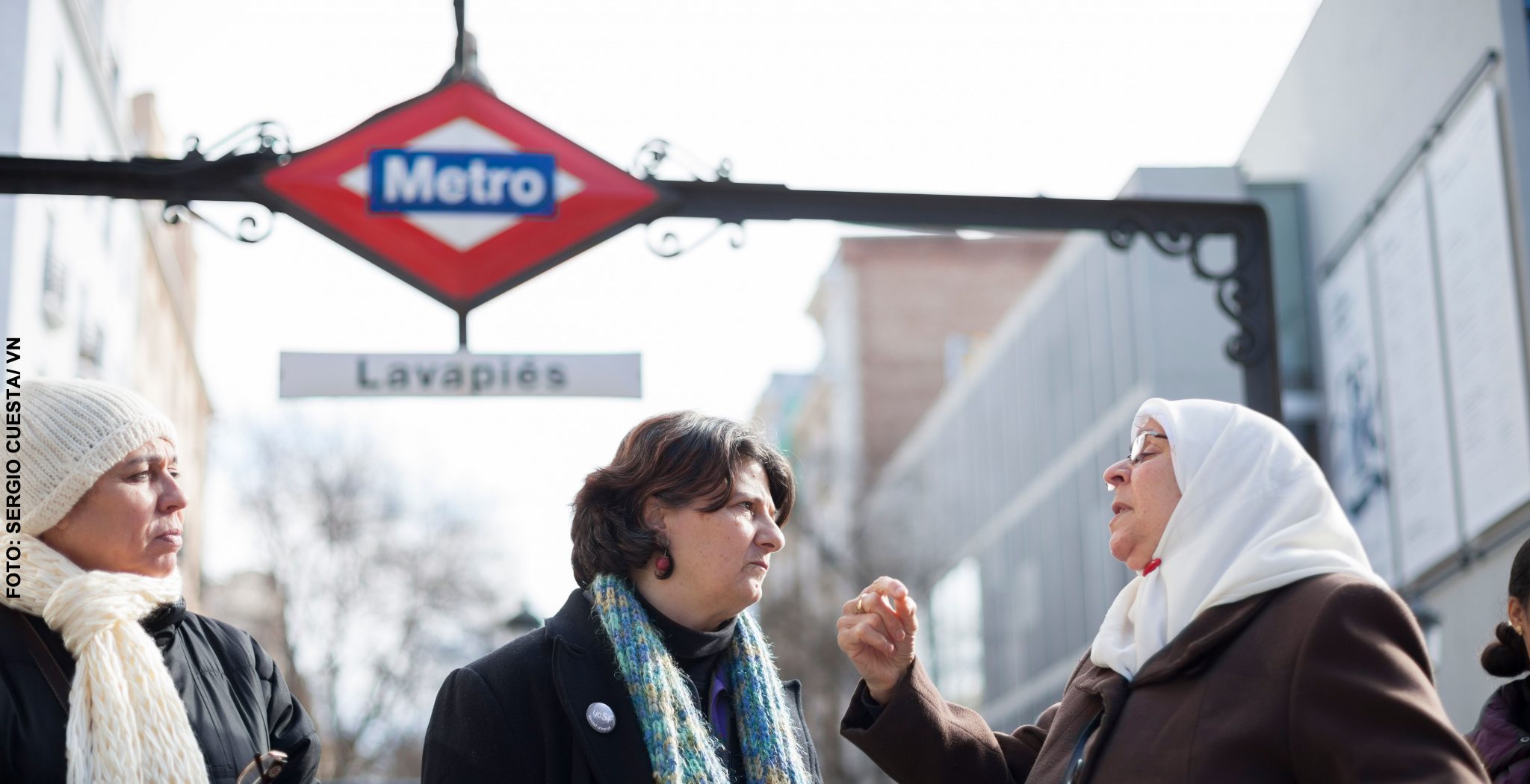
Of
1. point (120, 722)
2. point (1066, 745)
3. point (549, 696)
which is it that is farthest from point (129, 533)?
point (1066, 745)

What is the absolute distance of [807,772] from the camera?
13.3 ft

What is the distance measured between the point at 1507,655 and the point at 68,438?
11.3 feet

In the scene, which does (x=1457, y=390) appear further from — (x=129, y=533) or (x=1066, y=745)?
(x=129, y=533)

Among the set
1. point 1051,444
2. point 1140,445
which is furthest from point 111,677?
point 1051,444

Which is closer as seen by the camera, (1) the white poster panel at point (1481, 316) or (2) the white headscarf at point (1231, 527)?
(2) the white headscarf at point (1231, 527)

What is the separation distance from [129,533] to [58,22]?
53.3 ft

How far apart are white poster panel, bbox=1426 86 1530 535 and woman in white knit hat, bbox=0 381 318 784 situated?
9726mm

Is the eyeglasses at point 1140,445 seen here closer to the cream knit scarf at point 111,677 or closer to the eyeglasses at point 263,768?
the eyeglasses at point 263,768

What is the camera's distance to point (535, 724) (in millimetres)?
3797

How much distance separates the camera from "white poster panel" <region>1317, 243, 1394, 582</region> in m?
15.3

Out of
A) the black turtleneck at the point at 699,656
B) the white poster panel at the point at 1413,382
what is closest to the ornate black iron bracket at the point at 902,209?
the black turtleneck at the point at 699,656

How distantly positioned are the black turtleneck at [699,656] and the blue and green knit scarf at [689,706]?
1.0 inches

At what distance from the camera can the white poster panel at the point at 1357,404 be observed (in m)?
15.3

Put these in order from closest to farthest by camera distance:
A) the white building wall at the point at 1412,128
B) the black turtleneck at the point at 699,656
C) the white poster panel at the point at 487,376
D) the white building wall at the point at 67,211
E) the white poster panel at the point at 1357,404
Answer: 1. the black turtleneck at the point at 699,656
2. the white poster panel at the point at 487,376
3. the white building wall at the point at 1412,128
4. the white poster panel at the point at 1357,404
5. the white building wall at the point at 67,211
